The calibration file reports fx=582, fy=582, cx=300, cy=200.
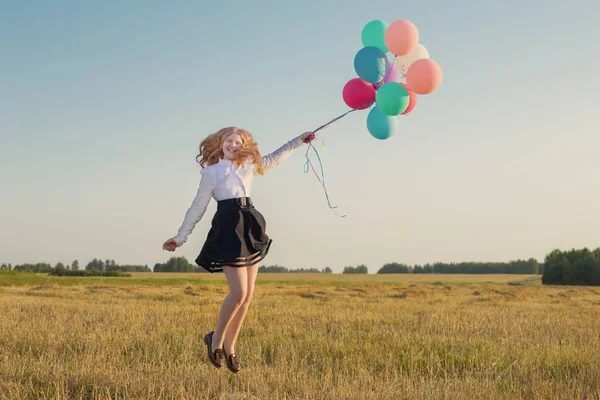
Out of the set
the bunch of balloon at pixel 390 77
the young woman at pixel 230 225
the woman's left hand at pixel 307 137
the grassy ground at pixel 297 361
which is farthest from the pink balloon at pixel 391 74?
the grassy ground at pixel 297 361

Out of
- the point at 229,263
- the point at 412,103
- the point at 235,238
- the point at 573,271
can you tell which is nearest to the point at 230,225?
the point at 235,238

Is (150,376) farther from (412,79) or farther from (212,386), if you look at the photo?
(412,79)

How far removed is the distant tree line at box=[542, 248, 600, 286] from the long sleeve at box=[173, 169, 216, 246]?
8103cm

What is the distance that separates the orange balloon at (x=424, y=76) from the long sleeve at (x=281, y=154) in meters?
1.56

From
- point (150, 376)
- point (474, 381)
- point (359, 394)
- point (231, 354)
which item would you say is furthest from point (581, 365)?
point (150, 376)

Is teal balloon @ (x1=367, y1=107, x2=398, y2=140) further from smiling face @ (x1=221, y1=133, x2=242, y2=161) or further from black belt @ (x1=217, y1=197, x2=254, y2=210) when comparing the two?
black belt @ (x1=217, y1=197, x2=254, y2=210)

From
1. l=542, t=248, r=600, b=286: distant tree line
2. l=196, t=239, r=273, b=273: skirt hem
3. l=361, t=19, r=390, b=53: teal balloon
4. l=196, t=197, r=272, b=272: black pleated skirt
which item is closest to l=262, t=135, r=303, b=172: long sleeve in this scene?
l=196, t=197, r=272, b=272: black pleated skirt

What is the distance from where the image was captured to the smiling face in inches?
192

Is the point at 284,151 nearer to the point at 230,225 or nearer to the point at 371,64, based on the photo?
the point at 230,225

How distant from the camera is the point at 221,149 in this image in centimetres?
495

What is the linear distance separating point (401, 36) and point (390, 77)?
0.47 meters

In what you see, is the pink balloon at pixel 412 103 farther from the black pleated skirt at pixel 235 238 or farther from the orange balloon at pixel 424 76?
the black pleated skirt at pixel 235 238

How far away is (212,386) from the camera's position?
17.4ft

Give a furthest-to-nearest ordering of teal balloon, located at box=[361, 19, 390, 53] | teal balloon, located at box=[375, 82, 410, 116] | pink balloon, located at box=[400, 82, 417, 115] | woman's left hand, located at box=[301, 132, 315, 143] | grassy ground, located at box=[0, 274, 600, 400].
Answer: teal balloon, located at box=[361, 19, 390, 53]
pink balloon, located at box=[400, 82, 417, 115]
teal balloon, located at box=[375, 82, 410, 116]
woman's left hand, located at box=[301, 132, 315, 143]
grassy ground, located at box=[0, 274, 600, 400]
